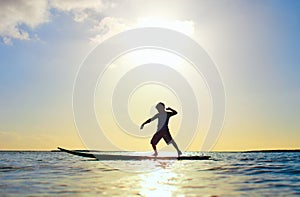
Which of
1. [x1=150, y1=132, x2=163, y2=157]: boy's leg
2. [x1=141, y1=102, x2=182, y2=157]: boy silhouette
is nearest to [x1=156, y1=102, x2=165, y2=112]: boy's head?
[x1=141, y1=102, x2=182, y2=157]: boy silhouette

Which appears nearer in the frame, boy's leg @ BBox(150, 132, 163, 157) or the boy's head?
the boy's head

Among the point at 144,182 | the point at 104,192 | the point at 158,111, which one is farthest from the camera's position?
the point at 158,111

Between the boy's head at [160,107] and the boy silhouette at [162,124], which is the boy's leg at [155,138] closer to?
the boy silhouette at [162,124]

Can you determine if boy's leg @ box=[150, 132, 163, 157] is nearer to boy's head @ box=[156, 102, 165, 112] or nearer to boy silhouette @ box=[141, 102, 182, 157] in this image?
boy silhouette @ box=[141, 102, 182, 157]

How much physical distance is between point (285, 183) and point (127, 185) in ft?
17.6

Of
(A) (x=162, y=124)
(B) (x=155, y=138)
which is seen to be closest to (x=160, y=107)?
(A) (x=162, y=124)

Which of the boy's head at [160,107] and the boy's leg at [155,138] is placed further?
the boy's leg at [155,138]

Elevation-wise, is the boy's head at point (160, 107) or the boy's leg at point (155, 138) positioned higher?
the boy's head at point (160, 107)

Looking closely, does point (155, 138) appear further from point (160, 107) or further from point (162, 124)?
point (160, 107)

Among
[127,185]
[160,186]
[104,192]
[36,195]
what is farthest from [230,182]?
[36,195]

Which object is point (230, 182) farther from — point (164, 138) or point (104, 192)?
point (164, 138)

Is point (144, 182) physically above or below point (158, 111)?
below

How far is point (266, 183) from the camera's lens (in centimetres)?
1318

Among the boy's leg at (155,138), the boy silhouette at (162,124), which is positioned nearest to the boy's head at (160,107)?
the boy silhouette at (162,124)
